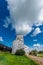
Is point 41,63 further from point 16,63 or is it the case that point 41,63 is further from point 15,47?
point 15,47

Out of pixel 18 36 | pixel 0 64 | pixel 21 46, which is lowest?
pixel 0 64

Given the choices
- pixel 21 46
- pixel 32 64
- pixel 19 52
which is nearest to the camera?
pixel 32 64

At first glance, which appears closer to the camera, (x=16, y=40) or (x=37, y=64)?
(x=37, y=64)

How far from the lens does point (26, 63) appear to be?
1109 inches

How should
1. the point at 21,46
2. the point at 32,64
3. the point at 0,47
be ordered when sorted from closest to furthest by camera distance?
1. the point at 32,64
2. the point at 21,46
3. the point at 0,47

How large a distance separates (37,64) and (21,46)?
15661mm

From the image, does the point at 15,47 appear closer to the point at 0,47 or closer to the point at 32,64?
the point at 0,47

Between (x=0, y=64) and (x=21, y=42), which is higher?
(x=21, y=42)

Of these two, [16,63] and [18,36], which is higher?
[18,36]

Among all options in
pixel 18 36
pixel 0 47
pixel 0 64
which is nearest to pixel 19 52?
pixel 18 36

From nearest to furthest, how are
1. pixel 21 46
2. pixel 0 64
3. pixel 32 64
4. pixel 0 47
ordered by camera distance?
1. pixel 0 64
2. pixel 32 64
3. pixel 21 46
4. pixel 0 47

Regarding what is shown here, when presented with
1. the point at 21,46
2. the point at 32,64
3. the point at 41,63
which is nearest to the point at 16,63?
the point at 32,64

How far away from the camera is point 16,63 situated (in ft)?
90.8

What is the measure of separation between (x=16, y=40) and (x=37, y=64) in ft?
59.4
